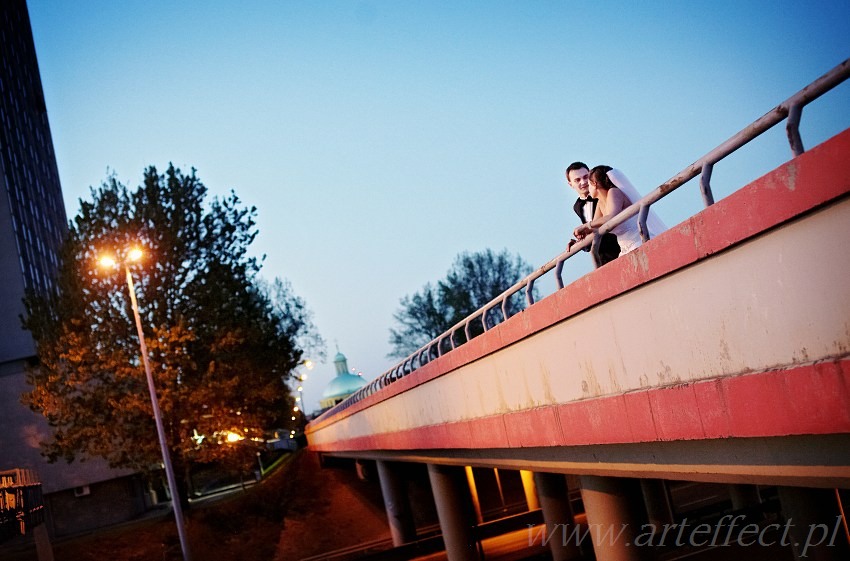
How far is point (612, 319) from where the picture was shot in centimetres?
632

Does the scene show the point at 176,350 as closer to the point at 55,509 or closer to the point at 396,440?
the point at 396,440

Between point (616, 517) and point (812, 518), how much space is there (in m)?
5.93

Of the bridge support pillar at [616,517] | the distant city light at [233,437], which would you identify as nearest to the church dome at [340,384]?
A: the distant city light at [233,437]

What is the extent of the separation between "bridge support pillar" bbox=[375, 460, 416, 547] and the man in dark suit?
→ 79.2ft

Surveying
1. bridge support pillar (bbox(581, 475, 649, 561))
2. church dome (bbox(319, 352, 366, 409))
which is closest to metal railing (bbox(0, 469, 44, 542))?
bridge support pillar (bbox(581, 475, 649, 561))

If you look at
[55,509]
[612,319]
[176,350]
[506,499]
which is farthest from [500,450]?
[55,509]

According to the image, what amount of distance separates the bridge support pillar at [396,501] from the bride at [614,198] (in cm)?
2455

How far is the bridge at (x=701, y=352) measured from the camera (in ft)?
12.9

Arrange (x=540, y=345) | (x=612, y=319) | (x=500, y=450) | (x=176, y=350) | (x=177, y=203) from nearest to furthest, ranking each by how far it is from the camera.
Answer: (x=612, y=319), (x=540, y=345), (x=500, y=450), (x=176, y=350), (x=177, y=203)

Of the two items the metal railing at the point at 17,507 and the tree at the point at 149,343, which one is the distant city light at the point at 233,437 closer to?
the tree at the point at 149,343

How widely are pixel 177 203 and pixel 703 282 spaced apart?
2930cm

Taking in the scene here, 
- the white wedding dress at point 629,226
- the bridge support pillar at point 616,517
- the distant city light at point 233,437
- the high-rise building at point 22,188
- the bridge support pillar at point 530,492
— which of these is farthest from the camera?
the high-rise building at point 22,188

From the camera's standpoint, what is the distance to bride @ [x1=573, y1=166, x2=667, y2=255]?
651 centimetres

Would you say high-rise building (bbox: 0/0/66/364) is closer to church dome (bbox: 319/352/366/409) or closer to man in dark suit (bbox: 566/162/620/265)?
man in dark suit (bbox: 566/162/620/265)
